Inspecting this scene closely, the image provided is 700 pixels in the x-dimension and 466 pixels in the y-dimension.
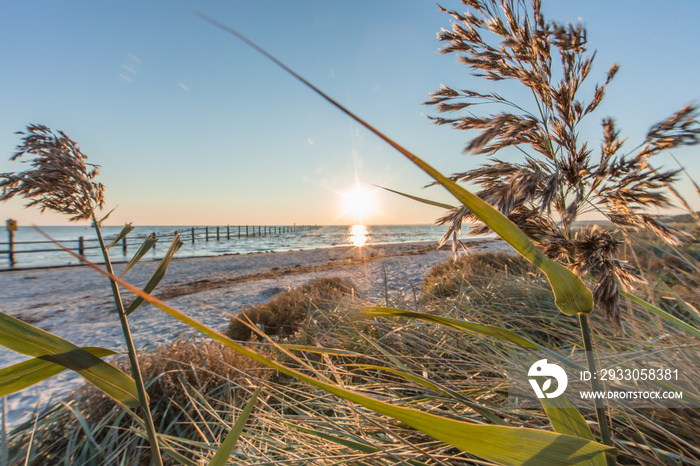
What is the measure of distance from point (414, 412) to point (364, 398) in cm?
7

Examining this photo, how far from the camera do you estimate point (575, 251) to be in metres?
0.81

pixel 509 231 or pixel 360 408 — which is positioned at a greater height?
pixel 509 231

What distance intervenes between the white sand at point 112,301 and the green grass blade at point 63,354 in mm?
1734

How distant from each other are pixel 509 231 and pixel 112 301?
35.8 feet

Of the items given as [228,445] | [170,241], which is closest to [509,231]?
[228,445]

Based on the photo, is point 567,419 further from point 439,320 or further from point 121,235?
point 121,235

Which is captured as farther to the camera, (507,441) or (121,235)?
(121,235)

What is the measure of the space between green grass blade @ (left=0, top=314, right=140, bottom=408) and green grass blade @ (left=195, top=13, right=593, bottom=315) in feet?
1.88

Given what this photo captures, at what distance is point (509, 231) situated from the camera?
51 centimetres

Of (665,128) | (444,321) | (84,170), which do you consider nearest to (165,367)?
(84,170)

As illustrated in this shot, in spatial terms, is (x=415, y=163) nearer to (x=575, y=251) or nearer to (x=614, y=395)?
(x=575, y=251)
